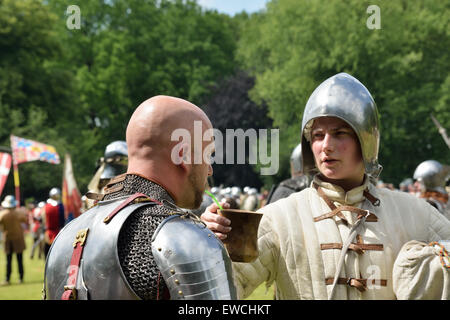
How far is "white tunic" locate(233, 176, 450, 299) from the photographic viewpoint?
3.00 metres

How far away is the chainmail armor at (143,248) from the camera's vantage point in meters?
2.00

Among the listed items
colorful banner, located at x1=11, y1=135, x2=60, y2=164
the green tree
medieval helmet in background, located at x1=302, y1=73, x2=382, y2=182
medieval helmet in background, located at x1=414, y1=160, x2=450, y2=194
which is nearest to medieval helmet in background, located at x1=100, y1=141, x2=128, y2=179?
medieval helmet in background, located at x1=302, y1=73, x2=382, y2=182

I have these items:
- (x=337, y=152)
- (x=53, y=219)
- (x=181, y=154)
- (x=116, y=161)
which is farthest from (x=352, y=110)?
(x=53, y=219)

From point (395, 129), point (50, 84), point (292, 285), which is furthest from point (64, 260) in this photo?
point (50, 84)

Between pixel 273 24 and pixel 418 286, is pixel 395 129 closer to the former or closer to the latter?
pixel 273 24

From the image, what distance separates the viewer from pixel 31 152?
1695cm

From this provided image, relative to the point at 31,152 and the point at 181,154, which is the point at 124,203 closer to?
the point at 181,154

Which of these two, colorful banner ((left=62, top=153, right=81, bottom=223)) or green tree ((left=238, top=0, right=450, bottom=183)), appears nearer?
colorful banner ((left=62, top=153, right=81, bottom=223))

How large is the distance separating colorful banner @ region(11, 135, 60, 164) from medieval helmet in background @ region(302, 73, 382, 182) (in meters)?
14.2

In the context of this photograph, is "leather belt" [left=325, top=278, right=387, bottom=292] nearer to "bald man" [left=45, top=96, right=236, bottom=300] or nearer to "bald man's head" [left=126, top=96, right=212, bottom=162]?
"bald man" [left=45, top=96, right=236, bottom=300]

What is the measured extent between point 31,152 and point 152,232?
51.7 ft

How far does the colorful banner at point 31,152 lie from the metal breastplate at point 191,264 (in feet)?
49.8

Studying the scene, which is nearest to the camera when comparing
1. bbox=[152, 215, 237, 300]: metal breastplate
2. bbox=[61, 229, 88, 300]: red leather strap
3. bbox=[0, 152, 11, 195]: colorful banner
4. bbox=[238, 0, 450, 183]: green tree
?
bbox=[152, 215, 237, 300]: metal breastplate

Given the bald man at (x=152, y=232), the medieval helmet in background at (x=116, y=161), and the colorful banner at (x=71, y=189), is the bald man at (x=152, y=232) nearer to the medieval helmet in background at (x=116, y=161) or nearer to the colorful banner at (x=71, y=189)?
the medieval helmet in background at (x=116, y=161)
